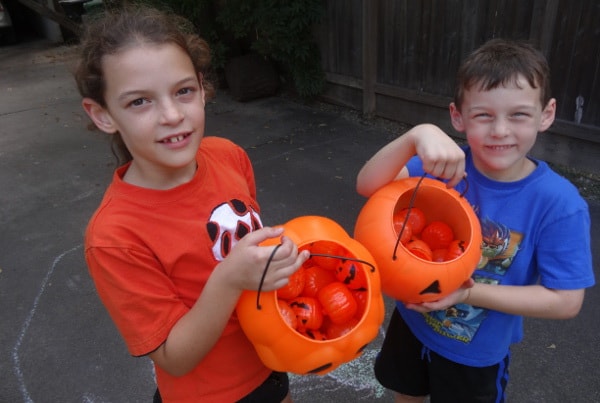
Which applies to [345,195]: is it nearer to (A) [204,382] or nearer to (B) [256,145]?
(B) [256,145]

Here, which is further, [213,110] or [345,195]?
[213,110]

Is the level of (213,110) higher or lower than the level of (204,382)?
lower

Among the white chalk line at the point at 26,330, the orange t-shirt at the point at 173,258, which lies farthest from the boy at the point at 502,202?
the white chalk line at the point at 26,330

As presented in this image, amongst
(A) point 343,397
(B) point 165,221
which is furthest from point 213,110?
(B) point 165,221

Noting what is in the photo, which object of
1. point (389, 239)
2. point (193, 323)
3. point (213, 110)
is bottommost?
point (213, 110)

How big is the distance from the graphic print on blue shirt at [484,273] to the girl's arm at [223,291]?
2.30 feet

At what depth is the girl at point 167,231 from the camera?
1230 mm

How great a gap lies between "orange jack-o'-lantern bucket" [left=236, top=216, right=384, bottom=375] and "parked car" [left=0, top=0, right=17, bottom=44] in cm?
1538

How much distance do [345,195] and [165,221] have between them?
10.3 ft

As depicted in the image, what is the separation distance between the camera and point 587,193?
4.18 metres

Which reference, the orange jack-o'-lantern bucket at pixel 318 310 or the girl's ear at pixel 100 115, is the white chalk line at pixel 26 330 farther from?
the orange jack-o'-lantern bucket at pixel 318 310

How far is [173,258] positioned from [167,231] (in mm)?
→ 78

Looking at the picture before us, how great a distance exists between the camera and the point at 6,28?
1368cm

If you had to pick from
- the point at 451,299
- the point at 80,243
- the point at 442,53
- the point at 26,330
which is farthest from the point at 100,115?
the point at 442,53
